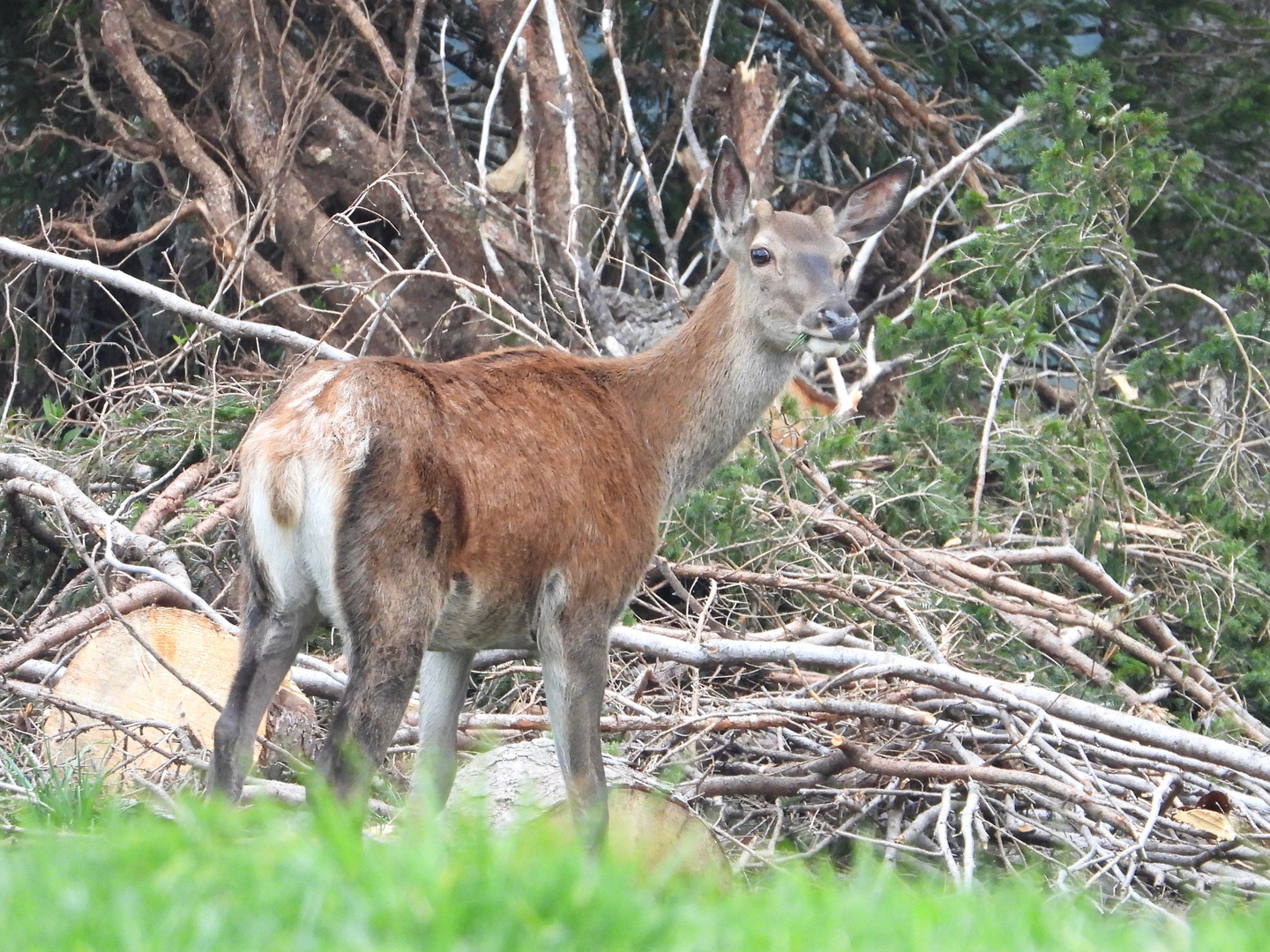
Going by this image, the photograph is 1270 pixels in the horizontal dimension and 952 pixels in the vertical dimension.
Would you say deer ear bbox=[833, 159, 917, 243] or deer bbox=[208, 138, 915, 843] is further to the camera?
deer ear bbox=[833, 159, 917, 243]

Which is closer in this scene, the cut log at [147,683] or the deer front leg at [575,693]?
the deer front leg at [575,693]

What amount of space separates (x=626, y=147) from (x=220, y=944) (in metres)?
9.30

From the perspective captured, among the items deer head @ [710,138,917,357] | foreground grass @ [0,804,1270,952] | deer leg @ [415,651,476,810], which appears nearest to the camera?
foreground grass @ [0,804,1270,952]

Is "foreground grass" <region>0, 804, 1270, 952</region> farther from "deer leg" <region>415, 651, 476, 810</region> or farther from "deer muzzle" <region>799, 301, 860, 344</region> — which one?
"deer muzzle" <region>799, 301, 860, 344</region>

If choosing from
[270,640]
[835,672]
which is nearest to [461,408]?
[270,640]

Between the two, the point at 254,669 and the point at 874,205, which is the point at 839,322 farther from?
the point at 254,669

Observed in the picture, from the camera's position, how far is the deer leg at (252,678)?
15.8ft

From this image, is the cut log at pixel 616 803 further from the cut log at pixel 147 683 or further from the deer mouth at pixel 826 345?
the deer mouth at pixel 826 345

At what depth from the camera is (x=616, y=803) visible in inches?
209

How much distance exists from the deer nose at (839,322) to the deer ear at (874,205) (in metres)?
0.86

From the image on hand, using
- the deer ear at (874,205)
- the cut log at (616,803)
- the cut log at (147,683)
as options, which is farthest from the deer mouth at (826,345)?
the cut log at (147,683)

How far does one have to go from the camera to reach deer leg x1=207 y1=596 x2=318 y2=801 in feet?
15.8

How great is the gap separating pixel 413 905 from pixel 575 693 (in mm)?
2993

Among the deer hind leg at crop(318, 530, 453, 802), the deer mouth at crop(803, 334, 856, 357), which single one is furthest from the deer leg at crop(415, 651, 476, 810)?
the deer mouth at crop(803, 334, 856, 357)
